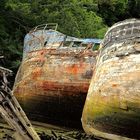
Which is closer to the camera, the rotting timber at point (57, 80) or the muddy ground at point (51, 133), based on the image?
the muddy ground at point (51, 133)

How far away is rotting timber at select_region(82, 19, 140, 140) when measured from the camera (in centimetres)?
1007

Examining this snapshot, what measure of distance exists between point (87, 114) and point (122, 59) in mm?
1556

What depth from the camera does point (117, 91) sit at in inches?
412

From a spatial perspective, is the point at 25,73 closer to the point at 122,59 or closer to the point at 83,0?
the point at 122,59

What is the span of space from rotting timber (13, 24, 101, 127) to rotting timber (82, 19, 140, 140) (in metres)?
1.87

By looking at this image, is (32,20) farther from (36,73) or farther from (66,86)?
(66,86)

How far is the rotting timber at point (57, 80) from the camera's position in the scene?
544 inches

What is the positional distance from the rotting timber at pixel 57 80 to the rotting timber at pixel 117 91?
6.15 ft

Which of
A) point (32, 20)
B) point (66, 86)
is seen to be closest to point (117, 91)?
point (66, 86)

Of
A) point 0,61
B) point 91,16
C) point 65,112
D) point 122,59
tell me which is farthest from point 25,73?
point 91,16

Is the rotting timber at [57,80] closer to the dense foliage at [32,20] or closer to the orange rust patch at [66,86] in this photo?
the orange rust patch at [66,86]

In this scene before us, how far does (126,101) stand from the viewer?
398 inches

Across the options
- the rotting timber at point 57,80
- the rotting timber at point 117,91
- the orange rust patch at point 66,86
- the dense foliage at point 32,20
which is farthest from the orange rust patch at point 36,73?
the dense foliage at point 32,20

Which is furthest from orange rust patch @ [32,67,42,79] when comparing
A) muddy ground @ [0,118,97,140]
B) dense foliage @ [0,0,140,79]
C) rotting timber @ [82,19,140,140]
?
dense foliage @ [0,0,140,79]
